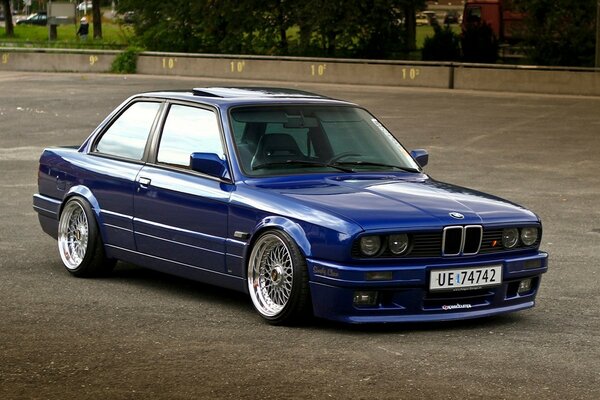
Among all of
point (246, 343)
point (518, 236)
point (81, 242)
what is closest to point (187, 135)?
point (81, 242)

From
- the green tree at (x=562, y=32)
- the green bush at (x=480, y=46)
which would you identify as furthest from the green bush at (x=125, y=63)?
the green tree at (x=562, y=32)

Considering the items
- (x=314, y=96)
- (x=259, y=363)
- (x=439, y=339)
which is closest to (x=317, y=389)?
(x=259, y=363)

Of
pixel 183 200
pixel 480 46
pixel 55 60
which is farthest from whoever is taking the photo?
pixel 55 60

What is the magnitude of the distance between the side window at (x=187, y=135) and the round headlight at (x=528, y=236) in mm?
2011

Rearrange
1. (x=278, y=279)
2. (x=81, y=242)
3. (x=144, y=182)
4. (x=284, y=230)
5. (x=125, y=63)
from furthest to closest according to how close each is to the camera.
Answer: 1. (x=125, y=63)
2. (x=81, y=242)
3. (x=144, y=182)
4. (x=278, y=279)
5. (x=284, y=230)

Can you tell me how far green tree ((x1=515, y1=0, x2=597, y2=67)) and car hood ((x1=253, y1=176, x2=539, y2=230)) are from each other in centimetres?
2622

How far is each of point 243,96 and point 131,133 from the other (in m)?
0.99

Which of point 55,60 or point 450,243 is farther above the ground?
point 450,243

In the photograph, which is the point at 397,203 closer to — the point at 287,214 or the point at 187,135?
the point at 287,214

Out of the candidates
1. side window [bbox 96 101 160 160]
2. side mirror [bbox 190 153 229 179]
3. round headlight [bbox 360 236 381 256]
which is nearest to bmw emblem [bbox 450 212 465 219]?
round headlight [bbox 360 236 381 256]

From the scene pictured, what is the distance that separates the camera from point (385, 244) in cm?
779

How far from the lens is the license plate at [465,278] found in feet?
25.8

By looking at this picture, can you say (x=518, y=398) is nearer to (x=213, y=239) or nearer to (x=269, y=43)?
(x=213, y=239)

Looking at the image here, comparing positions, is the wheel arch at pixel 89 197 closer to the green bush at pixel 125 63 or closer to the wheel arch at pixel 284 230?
the wheel arch at pixel 284 230
